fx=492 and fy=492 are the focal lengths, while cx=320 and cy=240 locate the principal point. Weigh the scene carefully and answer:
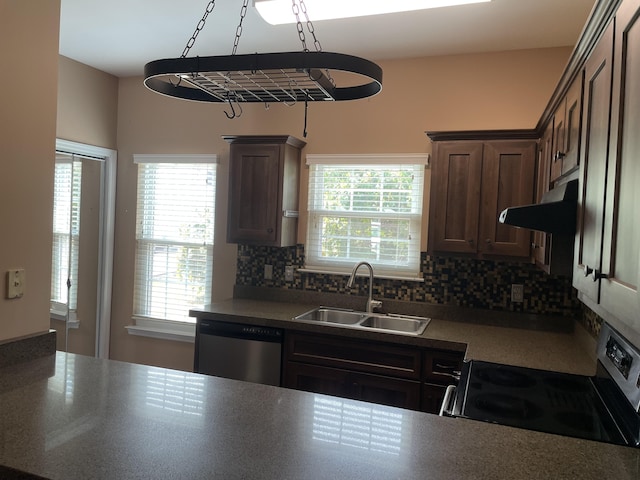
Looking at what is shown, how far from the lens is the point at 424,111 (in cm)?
351

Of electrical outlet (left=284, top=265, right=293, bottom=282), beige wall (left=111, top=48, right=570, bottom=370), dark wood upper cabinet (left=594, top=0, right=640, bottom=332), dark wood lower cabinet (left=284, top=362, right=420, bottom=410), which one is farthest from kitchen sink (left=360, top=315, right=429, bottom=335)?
dark wood upper cabinet (left=594, top=0, right=640, bottom=332)

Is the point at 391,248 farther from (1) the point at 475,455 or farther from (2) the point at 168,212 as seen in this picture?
(1) the point at 475,455

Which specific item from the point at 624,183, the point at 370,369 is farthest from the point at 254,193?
the point at 624,183

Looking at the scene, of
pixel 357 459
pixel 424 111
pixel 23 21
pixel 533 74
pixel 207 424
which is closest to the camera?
pixel 357 459

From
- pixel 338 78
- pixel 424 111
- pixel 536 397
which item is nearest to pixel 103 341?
pixel 338 78

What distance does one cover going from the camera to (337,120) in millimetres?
3723

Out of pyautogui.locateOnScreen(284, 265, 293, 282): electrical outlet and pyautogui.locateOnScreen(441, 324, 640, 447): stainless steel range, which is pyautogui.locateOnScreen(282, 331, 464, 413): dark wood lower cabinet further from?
pyautogui.locateOnScreen(284, 265, 293, 282): electrical outlet

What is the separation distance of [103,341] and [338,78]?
9.95 feet

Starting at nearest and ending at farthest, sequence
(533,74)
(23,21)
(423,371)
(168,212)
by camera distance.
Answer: (23,21) < (423,371) < (533,74) < (168,212)

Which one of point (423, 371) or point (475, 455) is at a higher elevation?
point (475, 455)

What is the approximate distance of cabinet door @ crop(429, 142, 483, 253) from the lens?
3.12m

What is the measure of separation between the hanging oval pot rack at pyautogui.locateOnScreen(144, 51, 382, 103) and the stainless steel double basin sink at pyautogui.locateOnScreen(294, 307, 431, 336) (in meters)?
1.66

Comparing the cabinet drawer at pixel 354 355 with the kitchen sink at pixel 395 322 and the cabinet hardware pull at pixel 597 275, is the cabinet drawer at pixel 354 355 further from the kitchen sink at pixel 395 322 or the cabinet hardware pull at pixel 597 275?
the cabinet hardware pull at pixel 597 275

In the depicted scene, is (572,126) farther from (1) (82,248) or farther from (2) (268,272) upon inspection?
(1) (82,248)
